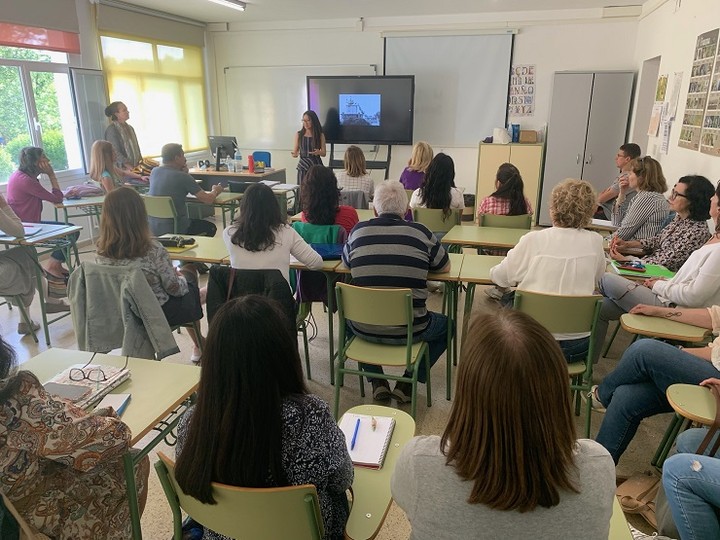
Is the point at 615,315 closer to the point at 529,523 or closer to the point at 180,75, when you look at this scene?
Result: the point at 529,523

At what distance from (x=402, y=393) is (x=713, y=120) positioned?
2.89 meters

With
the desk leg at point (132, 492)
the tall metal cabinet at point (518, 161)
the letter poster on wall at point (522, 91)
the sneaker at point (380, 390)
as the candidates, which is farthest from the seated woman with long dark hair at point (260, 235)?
the letter poster on wall at point (522, 91)

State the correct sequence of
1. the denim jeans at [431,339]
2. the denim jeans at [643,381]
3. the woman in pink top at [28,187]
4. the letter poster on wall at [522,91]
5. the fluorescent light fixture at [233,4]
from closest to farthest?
the denim jeans at [643,381]
the denim jeans at [431,339]
the woman in pink top at [28,187]
the fluorescent light fixture at [233,4]
the letter poster on wall at [522,91]

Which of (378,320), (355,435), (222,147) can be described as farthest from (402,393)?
(222,147)

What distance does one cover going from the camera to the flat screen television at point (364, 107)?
284 inches

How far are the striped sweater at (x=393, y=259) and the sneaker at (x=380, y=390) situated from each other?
454 millimetres

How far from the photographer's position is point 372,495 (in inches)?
50.9

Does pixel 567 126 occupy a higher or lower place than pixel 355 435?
higher

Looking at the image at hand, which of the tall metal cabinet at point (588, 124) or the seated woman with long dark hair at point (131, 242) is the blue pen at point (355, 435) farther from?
the tall metal cabinet at point (588, 124)

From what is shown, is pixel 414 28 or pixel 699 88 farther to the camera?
pixel 414 28

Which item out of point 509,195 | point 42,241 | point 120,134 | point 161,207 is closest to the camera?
point 42,241

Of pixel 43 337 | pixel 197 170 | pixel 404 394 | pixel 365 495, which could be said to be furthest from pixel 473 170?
pixel 365 495

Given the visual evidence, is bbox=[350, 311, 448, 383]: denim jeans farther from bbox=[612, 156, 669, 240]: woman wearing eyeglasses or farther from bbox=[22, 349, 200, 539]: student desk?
bbox=[612, 156, 669, 240]: woman wearing eyeglasses

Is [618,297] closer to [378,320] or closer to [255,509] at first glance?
[378,320]
